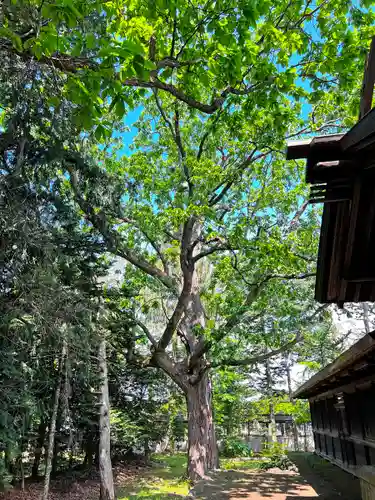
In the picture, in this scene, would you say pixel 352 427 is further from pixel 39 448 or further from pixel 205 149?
pixel 39 448

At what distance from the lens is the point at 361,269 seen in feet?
9.92

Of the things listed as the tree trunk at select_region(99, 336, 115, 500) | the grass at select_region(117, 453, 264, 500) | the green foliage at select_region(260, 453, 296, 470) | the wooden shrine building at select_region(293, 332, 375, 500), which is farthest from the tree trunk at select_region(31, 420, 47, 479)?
the wooden shrine building at select_region(293, 332, 375, 500)

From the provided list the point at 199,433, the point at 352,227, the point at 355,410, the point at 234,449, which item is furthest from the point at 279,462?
the point at 352,227

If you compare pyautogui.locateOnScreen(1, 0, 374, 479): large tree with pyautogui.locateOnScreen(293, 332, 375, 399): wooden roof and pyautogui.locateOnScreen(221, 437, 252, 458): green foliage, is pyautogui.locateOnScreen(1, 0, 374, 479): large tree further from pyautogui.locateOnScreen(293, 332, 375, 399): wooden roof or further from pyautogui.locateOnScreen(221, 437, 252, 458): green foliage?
pyautogui.locateOnScreen(221, 437, 252, 458): green foliage

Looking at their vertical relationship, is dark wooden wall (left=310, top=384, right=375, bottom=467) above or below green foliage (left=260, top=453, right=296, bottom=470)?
above

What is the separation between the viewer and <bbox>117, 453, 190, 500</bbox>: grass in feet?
33.5

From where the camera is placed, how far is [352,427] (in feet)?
18.6

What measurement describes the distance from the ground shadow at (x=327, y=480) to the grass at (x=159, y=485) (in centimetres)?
334

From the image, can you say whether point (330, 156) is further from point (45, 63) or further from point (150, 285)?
point (150, 285)

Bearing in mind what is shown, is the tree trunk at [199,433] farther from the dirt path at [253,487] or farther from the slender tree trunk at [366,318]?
the slender tree trunk at [366,318]

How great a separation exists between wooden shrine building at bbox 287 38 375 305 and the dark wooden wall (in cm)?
209

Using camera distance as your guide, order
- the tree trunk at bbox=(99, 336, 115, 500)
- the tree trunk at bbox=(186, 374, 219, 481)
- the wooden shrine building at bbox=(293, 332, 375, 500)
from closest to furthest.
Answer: the wooden shrine building at bbox=(293, 332, 375, 500), the tree trunk at bbox=(99, 336, 115, 500), the tree trunk at bbox=(186, 374, 219, 481)

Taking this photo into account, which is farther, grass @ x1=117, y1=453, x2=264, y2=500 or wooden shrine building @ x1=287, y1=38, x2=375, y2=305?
grass @ x1=117, y1=453, x2=264, y2=500

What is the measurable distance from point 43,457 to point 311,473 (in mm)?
8803
